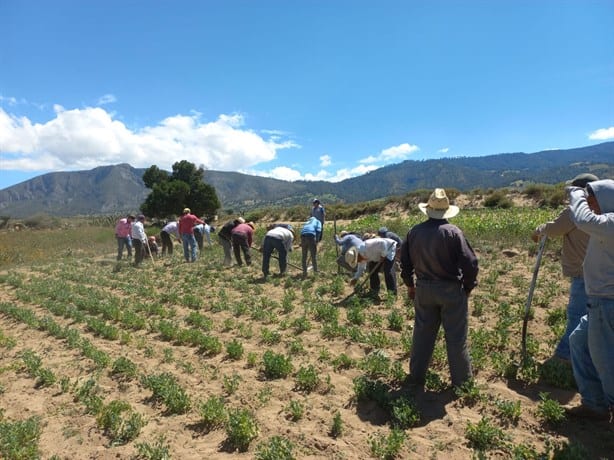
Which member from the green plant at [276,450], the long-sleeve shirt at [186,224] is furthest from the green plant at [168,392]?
the long-sleeve shirt at [186,224]

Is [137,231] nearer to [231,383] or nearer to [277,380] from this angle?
[231,383]

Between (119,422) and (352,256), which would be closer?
(119,422)

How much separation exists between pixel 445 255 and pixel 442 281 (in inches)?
11.2

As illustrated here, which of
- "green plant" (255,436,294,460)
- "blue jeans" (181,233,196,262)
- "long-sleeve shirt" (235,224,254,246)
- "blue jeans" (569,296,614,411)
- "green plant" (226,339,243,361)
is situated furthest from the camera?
"blue jeans" (181,233,196,262)

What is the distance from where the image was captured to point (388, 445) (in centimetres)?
365

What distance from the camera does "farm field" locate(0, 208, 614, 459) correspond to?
3.88 m

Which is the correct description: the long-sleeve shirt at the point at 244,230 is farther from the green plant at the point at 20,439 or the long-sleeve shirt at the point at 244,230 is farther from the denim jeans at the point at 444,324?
the denim jeans at the point at 444,324

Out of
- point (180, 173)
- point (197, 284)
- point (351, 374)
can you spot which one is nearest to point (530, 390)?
point (351, 374)

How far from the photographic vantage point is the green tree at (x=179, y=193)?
51.2 m

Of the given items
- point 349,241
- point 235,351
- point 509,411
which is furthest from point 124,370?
point 349,241

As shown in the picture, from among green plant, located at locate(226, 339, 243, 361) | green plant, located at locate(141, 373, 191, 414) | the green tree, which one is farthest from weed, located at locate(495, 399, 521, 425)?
the green tree

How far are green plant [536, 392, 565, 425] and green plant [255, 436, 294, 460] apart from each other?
8.23ft

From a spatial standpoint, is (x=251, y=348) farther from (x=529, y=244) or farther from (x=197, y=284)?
(x=529, y=244)

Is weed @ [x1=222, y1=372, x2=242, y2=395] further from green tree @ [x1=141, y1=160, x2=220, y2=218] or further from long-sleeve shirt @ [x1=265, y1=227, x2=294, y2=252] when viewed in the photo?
green tree @ [x1=141, y1=160, x2=220, y2=218]
